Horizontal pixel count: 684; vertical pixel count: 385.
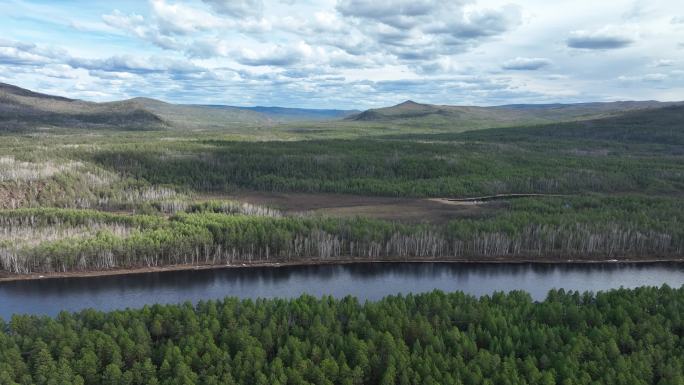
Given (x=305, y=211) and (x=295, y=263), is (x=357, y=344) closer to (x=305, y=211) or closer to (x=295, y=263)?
(x=295, y=263)

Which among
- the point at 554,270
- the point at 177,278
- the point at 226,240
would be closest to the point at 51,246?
the point at 177,278

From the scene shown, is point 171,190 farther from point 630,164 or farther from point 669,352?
point 630,164

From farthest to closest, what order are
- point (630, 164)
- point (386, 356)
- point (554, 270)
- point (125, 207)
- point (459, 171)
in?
point (630, 164) → point (459, 171) → point (125, 207) → point (554, 270) → point (386, 356)

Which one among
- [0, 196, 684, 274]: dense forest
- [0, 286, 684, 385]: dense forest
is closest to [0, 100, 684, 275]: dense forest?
[0, 196, 684, 274]: dense forest

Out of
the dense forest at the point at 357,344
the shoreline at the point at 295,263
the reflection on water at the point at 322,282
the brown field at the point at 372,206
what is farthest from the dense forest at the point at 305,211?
the dense forest at the point at 357,344

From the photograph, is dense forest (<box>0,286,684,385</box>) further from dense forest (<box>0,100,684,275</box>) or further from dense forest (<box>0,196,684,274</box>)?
dense forest (<box>0,100,684,275</box>)

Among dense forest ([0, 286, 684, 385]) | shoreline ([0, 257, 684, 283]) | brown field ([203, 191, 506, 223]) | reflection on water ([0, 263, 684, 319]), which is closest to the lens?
dense forest ([0, 286, 684, 385])
